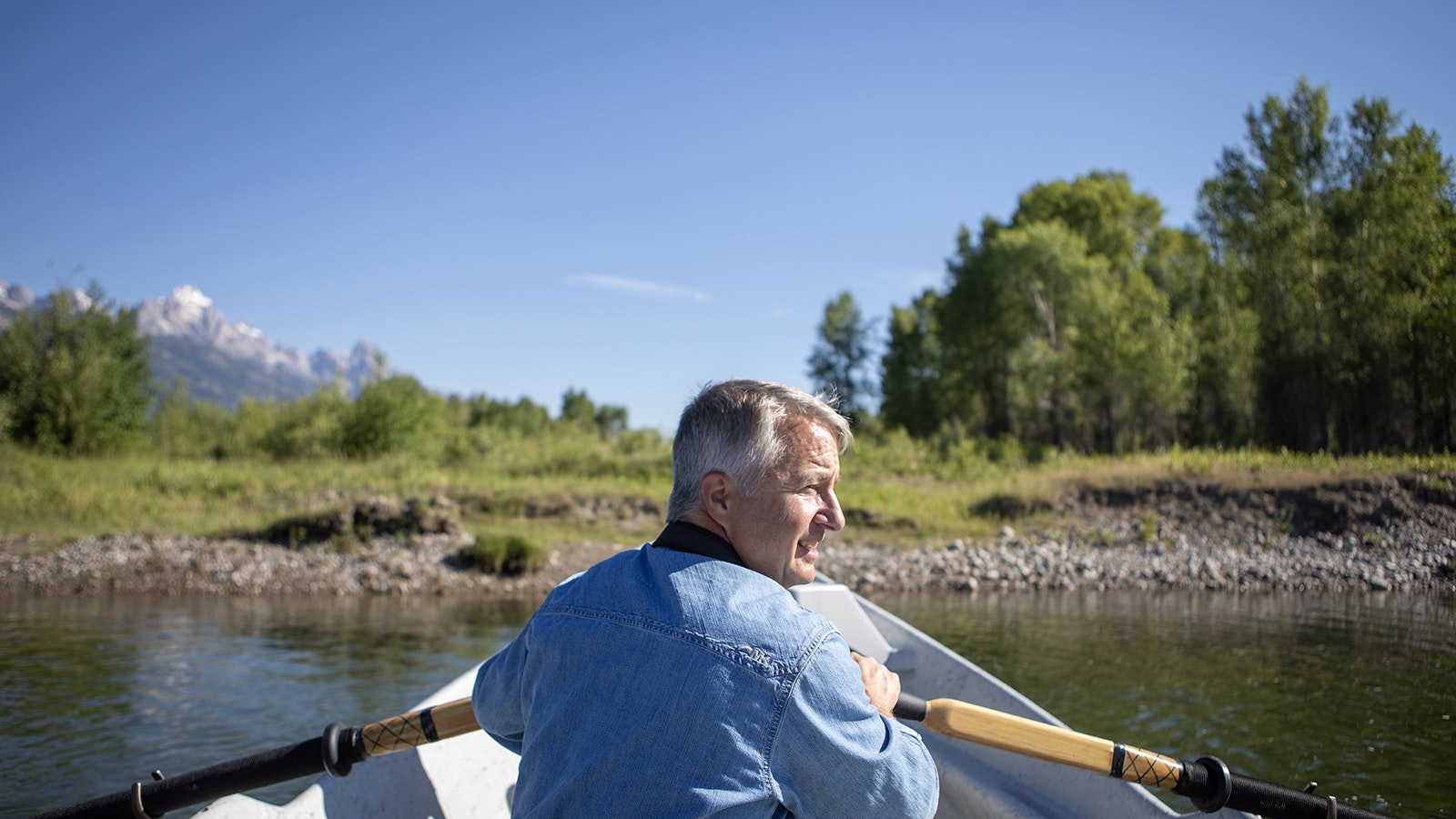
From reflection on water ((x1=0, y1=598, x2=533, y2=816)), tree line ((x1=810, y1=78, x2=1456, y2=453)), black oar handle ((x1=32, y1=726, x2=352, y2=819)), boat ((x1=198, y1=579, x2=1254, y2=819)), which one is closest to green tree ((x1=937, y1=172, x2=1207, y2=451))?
tree line ((x1=810, y1=78, x2=1456, y2=453))

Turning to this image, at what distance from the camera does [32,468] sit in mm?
17875

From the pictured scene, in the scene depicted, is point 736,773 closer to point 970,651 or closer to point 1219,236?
point 970,651

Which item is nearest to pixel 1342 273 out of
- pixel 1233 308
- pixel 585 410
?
pixel 1233 308

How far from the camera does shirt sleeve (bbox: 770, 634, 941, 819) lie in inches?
47.0

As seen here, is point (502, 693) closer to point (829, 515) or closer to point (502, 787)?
point (829, 515)

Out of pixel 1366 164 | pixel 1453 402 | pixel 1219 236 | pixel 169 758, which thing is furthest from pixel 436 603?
pixel 1219 236

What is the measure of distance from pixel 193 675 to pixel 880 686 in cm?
798

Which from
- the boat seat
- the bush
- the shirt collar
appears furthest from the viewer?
the bush

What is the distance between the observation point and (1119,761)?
90.7 inches

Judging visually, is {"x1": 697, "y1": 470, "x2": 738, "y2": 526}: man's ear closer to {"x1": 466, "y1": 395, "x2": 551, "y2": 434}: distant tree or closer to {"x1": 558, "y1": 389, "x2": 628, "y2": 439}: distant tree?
{"x1": 466, "y1": 395, "x2": 551, "y2": 434}: distant tree

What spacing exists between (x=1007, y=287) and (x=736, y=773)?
29.2 meters

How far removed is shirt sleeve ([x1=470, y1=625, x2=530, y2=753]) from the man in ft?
0.41

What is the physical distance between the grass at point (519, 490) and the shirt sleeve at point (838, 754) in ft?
43.7

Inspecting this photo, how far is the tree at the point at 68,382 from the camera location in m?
21.8
